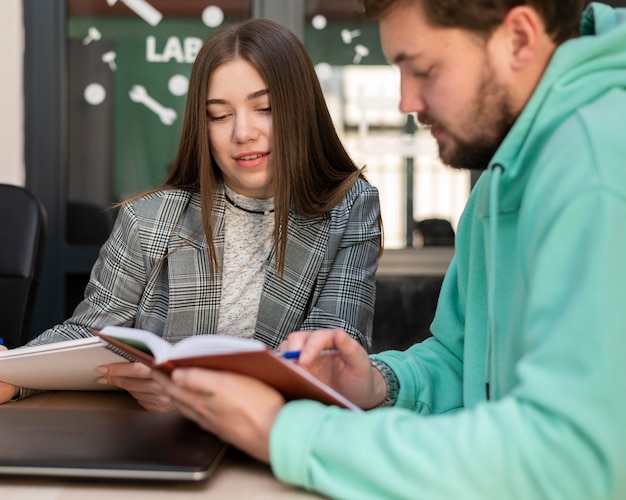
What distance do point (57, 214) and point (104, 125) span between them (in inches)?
15.8

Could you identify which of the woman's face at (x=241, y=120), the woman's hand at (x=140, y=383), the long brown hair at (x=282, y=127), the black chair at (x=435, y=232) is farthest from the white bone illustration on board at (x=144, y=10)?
the woman's hand at (x=140, y=383)

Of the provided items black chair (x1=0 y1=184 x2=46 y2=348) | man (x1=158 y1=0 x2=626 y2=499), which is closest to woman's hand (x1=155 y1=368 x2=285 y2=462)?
man (x1=158 y1=0 x2=626 y2=499)

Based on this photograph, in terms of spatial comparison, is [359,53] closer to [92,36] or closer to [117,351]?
[92,36]

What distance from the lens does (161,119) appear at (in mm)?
3393

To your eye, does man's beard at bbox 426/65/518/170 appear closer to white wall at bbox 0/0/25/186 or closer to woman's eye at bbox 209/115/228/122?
woman's eye at bbox 209/115/228/122

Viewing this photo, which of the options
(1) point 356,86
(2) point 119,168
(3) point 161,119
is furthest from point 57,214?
(1) point 356,86

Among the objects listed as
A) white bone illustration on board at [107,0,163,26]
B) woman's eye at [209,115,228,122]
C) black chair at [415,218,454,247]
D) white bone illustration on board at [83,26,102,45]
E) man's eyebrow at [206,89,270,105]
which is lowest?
black chair at [415,218,454,247]

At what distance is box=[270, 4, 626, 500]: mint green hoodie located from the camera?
675 mm

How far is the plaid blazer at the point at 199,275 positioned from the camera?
1.62 m

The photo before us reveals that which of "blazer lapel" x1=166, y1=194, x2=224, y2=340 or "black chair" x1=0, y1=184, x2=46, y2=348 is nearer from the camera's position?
"blazer lapel" x1=166, y1=194, x2=224, y2=340

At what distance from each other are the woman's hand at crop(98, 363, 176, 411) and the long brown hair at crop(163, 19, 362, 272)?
494 mm

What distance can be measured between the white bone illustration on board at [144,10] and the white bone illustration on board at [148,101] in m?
0.26

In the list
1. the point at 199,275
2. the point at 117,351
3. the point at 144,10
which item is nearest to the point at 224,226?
the point at 199,275

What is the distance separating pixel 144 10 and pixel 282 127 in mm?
2002
